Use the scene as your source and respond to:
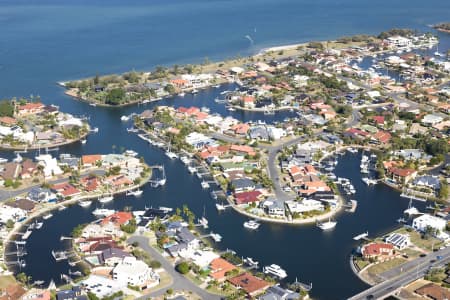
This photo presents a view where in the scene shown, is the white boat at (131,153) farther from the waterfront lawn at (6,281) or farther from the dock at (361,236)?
the dock at (361,236)

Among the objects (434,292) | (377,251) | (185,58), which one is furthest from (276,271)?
(185,58)

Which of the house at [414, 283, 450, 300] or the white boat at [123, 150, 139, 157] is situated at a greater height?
the white boat at [123, 150, 139, 157]

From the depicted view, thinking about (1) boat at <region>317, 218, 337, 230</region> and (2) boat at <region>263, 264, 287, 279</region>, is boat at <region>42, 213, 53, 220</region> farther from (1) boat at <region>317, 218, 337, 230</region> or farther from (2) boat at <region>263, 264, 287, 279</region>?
(1) boat at <region>317, 218, 337, 230</region>

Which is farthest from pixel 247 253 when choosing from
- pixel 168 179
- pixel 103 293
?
pixel 168 179

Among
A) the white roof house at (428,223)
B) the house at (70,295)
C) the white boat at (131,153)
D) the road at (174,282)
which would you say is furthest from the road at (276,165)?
the house at (70,295)

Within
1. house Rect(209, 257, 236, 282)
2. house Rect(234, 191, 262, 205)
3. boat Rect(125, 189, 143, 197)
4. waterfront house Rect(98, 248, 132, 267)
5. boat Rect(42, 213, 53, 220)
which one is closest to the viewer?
house Rect(209, 257, 236, 282)

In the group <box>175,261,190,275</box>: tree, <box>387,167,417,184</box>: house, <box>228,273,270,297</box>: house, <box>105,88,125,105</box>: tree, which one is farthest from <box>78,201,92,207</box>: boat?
<box>105,88,125,105</box>: tree

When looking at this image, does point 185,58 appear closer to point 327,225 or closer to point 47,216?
point 47,216
